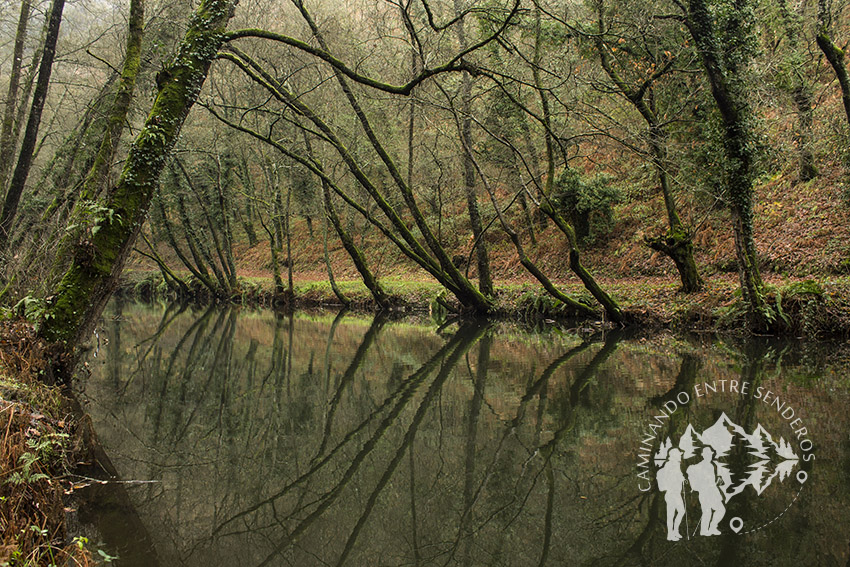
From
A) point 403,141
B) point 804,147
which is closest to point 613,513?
point 804,147

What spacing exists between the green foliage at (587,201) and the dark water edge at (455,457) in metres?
9.37

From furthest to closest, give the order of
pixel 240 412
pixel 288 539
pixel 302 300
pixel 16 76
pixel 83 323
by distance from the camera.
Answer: pixel 302 300 < pixel 16 76 < pixel 240 412 < pixel 83 323 < pixel 288 539

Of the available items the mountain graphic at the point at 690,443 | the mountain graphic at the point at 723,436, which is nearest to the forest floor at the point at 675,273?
the mountain graphic at the point at 723,436

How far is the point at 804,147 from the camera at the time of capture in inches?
507

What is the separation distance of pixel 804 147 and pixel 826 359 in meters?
7.12

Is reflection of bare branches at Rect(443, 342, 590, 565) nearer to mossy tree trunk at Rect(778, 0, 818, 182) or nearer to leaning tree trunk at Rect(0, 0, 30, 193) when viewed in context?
leaning tree trunk at Rect(0, 0, 30, 193)

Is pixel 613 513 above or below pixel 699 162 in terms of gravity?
below

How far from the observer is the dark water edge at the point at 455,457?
3199mm

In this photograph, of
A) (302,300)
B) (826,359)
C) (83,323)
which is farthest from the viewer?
(302,300)

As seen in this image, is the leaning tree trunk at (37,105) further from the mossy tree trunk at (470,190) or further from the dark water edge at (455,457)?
the mossy tree trunk at (470,190)

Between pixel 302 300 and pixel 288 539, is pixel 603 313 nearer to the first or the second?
pixel 288 539

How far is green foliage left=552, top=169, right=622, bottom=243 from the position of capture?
18.3 meters

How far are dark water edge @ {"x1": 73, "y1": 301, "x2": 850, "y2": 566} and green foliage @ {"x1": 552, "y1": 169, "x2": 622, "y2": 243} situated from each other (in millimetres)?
9369

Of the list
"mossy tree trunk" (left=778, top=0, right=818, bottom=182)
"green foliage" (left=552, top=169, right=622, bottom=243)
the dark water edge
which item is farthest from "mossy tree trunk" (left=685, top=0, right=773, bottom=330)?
"green foliage" (left=552, top=169, right=622, bottom=243)
